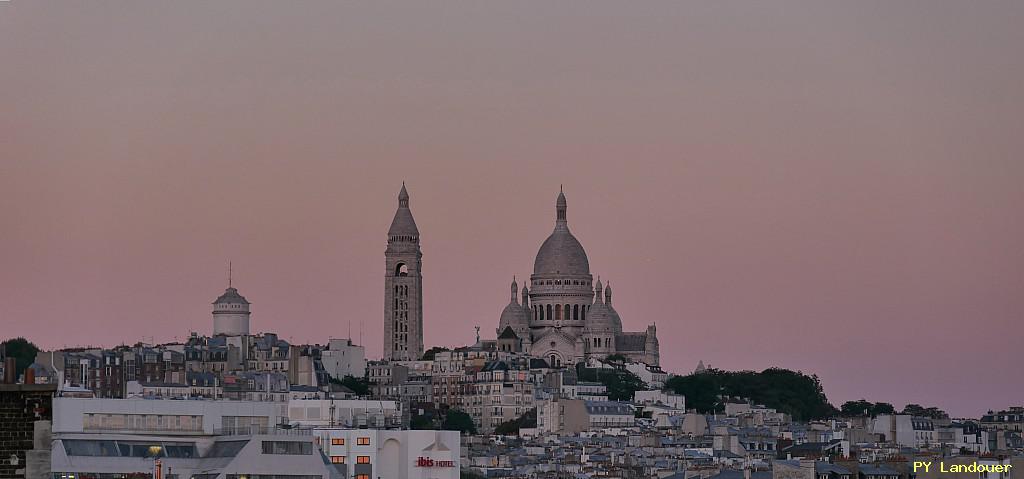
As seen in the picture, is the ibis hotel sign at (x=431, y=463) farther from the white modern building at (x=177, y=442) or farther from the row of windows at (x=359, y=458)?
the white modern building at (x=177, y=442)

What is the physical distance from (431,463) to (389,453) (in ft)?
5.10

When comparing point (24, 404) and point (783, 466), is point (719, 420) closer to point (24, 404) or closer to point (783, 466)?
point (783, 466)

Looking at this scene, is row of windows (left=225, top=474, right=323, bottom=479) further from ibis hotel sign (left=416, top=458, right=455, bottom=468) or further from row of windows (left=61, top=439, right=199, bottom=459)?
ibis hotel sign (left=416, top=458, right=455, bottom=468)

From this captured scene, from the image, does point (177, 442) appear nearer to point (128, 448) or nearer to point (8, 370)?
point (128, 448)

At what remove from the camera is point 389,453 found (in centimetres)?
8294

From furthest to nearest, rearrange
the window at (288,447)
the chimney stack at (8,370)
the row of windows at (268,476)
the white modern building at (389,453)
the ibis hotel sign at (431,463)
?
the ibis hotel sign at (431,463) < the white modern building at (389,453) < the window at (288,447) < the row of windows at (268,476) < the chimney stack at (8,370)

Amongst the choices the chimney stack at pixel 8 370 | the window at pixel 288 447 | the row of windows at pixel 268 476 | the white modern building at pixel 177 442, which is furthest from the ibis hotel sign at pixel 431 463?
the chimney stack at pixel 8 370

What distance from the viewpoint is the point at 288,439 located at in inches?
2485

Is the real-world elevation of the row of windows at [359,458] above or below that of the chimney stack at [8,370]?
above

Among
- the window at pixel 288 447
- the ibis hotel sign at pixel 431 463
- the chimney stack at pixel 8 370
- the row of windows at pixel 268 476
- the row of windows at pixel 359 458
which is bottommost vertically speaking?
the chimney stack at pixel 8 370

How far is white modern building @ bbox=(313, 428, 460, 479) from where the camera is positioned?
81.2 m

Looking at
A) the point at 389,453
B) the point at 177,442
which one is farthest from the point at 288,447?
the point at 389,453

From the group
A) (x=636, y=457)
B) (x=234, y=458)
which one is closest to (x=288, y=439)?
(x=234, y=458)

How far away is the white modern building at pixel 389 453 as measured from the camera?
81.2 meters
